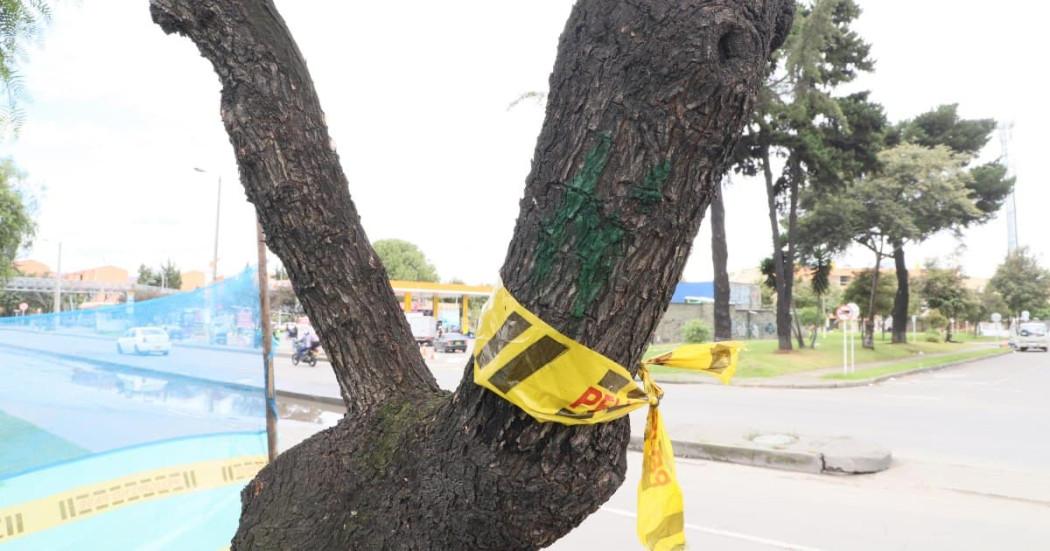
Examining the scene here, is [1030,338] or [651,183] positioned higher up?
[651,183]

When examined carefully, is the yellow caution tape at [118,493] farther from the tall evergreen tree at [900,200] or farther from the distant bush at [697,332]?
the tall evergreen tree at [900,200]

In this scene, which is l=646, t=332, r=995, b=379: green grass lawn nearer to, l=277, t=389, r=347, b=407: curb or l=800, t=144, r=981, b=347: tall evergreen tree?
l=800, t=144, r=981, b=347: tall evergreen tree

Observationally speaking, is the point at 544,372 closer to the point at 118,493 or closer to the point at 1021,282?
the point at 118,493

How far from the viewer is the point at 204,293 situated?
182 inches

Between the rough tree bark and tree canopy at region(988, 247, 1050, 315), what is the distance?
195ft

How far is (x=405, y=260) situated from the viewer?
6256cm

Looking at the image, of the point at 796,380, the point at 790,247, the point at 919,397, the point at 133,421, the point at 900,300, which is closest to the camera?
the point at 133,421

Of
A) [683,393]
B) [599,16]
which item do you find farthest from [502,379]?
[683,393]

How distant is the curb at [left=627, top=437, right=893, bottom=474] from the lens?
25.2 feet

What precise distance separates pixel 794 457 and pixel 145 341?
6.66m

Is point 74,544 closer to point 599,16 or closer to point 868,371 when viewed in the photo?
point 599,16

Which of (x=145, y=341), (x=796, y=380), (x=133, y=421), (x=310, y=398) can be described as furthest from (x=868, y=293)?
(x=133, y=421)

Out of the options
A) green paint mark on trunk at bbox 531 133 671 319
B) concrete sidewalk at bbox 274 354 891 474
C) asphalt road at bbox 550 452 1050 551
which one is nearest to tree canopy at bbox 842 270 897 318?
concrete sidewalk at bbox 274 354 891 474

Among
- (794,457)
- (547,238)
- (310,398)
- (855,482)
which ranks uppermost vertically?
(547,238)
